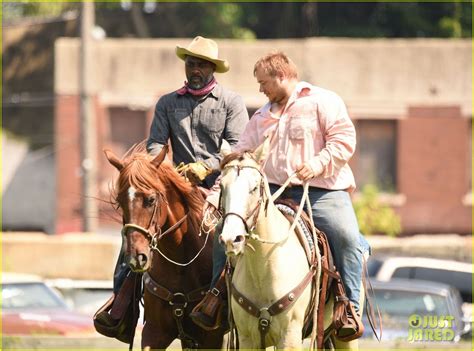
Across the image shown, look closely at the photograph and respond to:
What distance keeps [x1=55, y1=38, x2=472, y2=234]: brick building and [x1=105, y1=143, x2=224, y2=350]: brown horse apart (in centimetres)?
2559

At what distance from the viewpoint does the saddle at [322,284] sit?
9523 millimetres

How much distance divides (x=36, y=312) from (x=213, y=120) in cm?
819

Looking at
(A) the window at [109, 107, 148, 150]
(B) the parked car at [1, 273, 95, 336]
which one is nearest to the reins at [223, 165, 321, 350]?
(B) the parked car at [1, 273, 95, 336]

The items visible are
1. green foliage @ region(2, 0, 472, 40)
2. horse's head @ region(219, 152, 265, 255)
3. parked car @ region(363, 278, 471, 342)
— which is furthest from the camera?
green foliage @ region(2, 0, 472, 40)

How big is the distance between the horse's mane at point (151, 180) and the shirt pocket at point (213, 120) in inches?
22.7

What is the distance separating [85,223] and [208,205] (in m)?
24.1

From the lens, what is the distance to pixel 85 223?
33594mm

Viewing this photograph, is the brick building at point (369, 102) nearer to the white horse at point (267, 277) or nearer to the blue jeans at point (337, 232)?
the blue jeans at point (337, 232)

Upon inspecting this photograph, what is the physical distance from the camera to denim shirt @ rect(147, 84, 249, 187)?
10.8 m

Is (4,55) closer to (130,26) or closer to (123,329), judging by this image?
(130,26)

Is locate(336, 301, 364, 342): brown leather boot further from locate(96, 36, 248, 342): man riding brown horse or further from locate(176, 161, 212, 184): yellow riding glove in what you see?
locate(96, 36, 248, 342): man riding brown horse

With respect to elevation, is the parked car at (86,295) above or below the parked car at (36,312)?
below

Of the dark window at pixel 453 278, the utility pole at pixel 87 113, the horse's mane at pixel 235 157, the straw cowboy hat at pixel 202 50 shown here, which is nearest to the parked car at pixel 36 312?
the straw cowboy hat at pixel 202 50

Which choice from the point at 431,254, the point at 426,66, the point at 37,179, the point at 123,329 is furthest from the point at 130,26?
the point at 123,329
